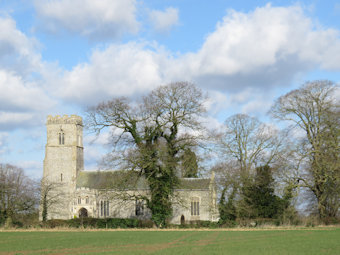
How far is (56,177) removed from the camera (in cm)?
6994

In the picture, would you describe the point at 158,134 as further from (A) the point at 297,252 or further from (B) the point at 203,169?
(A) the point at 297,252

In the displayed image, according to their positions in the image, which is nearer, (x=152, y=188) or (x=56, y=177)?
(x=152, y=188)

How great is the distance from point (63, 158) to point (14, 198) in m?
19.4

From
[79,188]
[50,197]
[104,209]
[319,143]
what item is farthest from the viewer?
[79,188]

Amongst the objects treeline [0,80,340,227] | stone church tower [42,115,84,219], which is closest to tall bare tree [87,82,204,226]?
treeline [0,80,340,227]

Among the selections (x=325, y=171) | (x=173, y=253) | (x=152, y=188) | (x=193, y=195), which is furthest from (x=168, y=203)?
(x=173, y=253)

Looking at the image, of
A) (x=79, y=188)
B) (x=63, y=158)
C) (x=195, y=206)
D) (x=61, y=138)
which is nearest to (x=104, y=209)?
(x=79, y=188)

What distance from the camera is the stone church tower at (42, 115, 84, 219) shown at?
66562 millimetres

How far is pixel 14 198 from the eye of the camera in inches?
2042

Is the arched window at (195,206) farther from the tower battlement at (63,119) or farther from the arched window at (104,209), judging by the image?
the tower battlement at (63,119)

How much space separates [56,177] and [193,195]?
21.7 meters

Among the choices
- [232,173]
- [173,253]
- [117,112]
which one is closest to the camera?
[173,253]

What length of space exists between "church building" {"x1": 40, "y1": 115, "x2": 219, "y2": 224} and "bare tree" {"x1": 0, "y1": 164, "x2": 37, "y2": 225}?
6.13m

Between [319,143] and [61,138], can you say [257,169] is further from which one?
[61,138]
